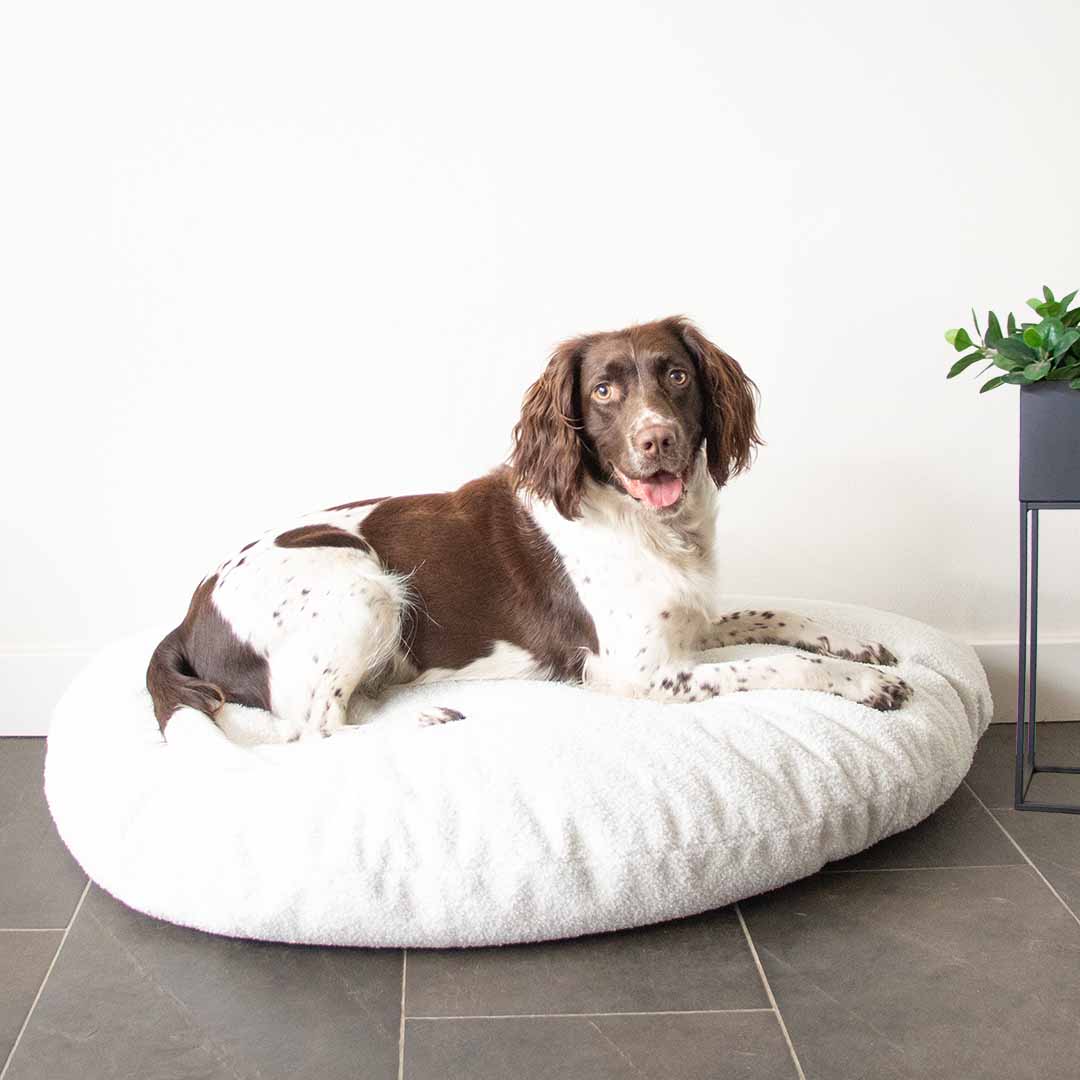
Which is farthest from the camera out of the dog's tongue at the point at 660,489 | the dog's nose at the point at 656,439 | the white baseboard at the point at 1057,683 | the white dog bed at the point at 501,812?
the white baseboard at the point at 1057,683

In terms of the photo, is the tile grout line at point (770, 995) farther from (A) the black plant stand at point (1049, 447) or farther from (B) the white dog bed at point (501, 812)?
(A) the black plant stand at point (1049, 447)

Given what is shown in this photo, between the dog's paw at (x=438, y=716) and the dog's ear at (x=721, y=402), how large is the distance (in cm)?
77

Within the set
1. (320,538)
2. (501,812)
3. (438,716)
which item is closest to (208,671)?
(320,538)

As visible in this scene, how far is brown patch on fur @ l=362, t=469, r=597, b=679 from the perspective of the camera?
2.89 meters

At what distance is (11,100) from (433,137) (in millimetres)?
1076

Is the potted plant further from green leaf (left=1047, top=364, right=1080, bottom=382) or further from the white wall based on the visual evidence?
the white wall

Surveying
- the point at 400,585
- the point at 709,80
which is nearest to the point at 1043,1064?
the point at 400,585

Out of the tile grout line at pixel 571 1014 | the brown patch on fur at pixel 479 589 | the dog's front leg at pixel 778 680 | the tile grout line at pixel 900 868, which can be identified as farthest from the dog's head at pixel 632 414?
the tile grout line at pixel 571 1014

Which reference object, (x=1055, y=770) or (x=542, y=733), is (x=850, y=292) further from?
(x=542, y=733)

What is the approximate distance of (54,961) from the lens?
7.38 feet

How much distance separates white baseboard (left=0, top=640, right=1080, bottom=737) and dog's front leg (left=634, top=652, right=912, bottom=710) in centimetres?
96

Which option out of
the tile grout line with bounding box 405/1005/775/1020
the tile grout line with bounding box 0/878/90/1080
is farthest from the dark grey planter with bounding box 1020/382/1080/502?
the tile grout line with bounding box 0/878/90/1080

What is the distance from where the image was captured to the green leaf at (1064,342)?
2.50 m

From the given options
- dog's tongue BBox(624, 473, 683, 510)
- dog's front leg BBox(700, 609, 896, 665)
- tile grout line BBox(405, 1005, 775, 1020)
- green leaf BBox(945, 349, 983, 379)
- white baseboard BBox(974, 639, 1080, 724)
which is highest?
green leaf BBox(945, 349, 983, 379)
